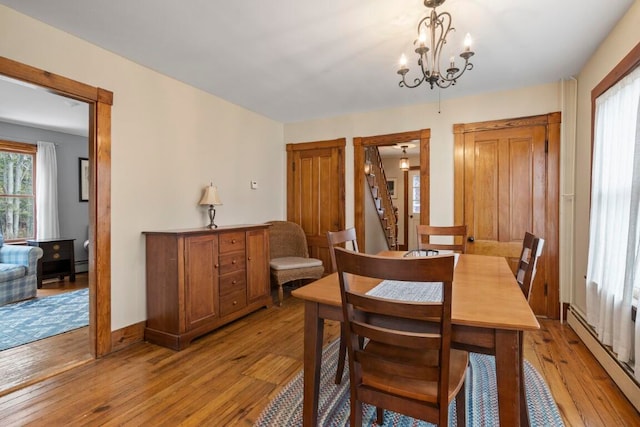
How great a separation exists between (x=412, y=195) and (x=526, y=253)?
5922 millimetres

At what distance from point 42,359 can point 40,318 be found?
3.84 ft

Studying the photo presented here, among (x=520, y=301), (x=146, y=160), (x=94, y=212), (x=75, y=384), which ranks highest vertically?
(x=146, y=160)

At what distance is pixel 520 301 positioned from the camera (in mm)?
1329

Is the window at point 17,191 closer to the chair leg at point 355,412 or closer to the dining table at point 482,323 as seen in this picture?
the dining table at point 482,323

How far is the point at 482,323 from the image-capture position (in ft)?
3.65

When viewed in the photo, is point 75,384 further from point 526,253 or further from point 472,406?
point 526,253

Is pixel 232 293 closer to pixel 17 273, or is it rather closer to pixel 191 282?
pixel 191 282

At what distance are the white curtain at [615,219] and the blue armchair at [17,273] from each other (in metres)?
5.80

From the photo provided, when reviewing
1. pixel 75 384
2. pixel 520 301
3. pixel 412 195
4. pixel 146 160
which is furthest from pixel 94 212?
pixel 412 195

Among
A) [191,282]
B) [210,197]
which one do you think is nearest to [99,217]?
[191,282]

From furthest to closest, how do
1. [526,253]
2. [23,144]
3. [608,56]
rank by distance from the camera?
[23,144] → [608,56] → [526,253]

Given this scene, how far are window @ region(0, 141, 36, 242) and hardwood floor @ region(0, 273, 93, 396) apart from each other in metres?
3.10

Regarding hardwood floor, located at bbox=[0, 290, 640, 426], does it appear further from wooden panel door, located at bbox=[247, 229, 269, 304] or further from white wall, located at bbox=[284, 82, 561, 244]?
white wall, located at bbox=[284, 82, 561, 244]

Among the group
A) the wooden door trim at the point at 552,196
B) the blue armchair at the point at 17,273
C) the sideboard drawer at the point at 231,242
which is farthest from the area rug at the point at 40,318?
the wooden door trim at the point at 552,196
